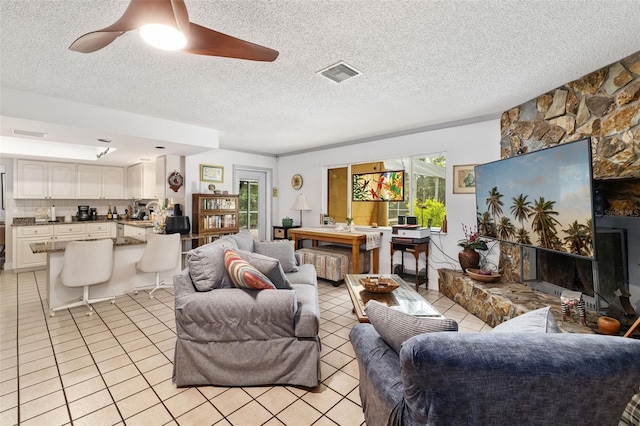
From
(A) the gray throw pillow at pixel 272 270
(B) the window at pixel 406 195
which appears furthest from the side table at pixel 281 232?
(A) the gray throw pillow at pixel 272 270

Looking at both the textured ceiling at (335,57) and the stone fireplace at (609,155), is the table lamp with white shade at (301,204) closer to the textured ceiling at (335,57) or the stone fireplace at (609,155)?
the textured ceiling at (335,57)

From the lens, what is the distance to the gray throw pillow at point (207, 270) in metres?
2.05

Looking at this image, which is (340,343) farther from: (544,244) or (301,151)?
(301,151)

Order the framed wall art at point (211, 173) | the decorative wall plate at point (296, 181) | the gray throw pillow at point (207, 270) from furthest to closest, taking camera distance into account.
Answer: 1. the decorative wall plate at point (296, 181)
2. the framed wall art at point (211, 173)
3. the gray throw pillow at point (207, 270)

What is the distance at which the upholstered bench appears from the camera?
429cm

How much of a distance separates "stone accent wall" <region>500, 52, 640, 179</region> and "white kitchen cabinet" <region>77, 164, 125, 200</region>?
7456 millimetres

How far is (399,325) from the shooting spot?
1.20m

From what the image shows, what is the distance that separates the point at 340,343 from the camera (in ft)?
8.45

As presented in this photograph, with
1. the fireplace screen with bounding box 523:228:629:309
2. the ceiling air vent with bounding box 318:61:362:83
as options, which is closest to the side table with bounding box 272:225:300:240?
the ceiling air vent with bounding box 318:61:362:83

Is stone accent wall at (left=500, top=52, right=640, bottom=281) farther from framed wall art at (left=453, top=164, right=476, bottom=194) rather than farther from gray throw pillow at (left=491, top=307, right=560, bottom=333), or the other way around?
gray throw pillow at (left=491, top=307, right=560, bottom=333)

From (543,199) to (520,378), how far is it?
2.20m

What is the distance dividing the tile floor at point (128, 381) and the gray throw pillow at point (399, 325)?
0.76m

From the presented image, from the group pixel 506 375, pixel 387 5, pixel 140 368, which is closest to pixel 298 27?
pixel 387 5

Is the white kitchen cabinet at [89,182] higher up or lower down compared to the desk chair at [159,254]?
higher up
